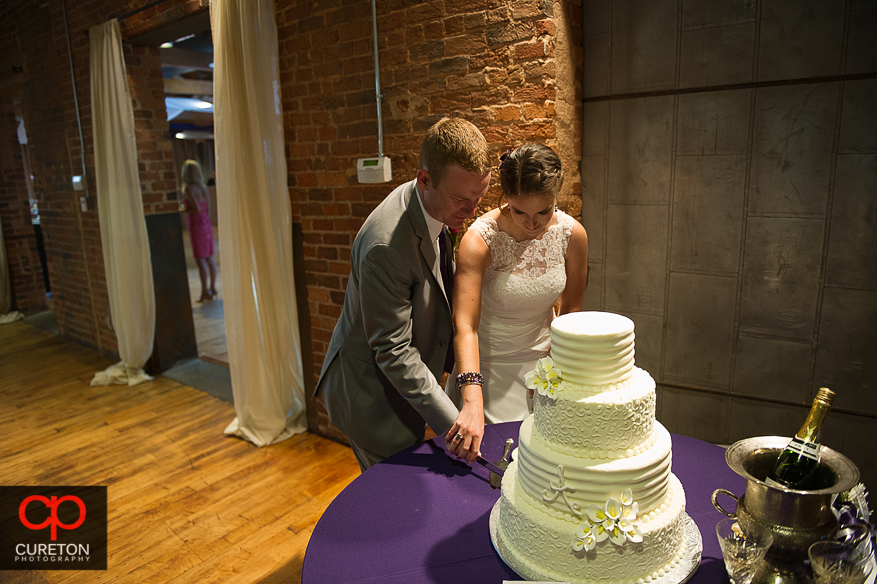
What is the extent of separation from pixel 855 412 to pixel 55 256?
288 inches

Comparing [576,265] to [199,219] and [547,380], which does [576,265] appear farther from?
[199,219]

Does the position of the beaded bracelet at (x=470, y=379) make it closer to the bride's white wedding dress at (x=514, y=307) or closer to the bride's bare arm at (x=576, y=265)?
the bride's white wedding dress at (x=514, y=307)

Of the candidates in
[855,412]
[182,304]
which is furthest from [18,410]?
[855,412]

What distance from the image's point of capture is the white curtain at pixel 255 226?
336 centimetres

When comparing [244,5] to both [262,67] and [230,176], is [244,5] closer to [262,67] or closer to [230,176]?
[262,67]

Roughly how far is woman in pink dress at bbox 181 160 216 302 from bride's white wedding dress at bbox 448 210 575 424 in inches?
242

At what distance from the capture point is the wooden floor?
102 inches

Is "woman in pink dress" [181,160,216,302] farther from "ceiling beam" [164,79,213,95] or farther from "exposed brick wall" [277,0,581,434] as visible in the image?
"exposed brick wall" [277,0,581,434]

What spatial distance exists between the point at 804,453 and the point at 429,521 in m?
Answer: 0.86

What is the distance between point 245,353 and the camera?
3686mm

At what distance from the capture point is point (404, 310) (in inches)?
68.9

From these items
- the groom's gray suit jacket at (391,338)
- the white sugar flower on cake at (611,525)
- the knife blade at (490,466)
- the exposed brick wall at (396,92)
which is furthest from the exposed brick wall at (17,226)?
the white sugar flower on cake at (611,525)

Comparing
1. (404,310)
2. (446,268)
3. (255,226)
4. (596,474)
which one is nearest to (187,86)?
(255,226)

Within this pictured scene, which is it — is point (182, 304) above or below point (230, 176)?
below
